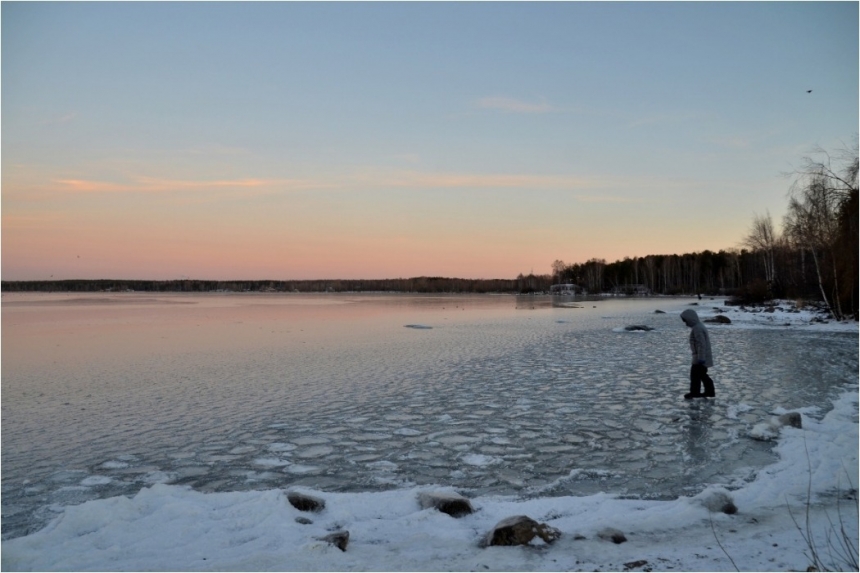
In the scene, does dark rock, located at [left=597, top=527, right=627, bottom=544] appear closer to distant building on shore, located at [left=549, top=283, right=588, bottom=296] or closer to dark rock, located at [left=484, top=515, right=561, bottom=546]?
dark rock, located at [left=484, top=515, right=561, bottom=546]

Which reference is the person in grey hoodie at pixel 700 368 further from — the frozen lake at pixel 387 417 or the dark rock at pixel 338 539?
the dark rock at pixel 338 539

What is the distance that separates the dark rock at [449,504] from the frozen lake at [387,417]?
0.76 m

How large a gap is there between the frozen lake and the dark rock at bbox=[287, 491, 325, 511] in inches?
26.7

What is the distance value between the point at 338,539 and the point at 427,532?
2.41 ft

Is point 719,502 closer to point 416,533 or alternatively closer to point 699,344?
point 416,533

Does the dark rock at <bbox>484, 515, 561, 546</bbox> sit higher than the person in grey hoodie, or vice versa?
the person in grey hoodie

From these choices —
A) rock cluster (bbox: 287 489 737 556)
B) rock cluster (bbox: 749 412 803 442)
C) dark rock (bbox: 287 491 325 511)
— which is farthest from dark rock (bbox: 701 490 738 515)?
dark rock (bbox: 287 491 325 511)

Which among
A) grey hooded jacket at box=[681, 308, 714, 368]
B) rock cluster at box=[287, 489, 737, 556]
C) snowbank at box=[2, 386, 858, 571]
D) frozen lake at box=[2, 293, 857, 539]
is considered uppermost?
grey hooded jacket at box=[681, 308, 714, 368]

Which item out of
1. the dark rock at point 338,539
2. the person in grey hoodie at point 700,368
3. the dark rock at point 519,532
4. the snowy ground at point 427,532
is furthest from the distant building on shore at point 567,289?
the dark rock at point 338,539

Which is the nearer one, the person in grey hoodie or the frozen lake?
the frozen lake

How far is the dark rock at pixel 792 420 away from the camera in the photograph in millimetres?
8062

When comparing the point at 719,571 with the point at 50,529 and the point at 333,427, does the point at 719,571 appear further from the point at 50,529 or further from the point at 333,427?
the point at 333,427

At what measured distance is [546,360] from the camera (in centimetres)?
1574

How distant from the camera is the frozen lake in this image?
20.4ft
